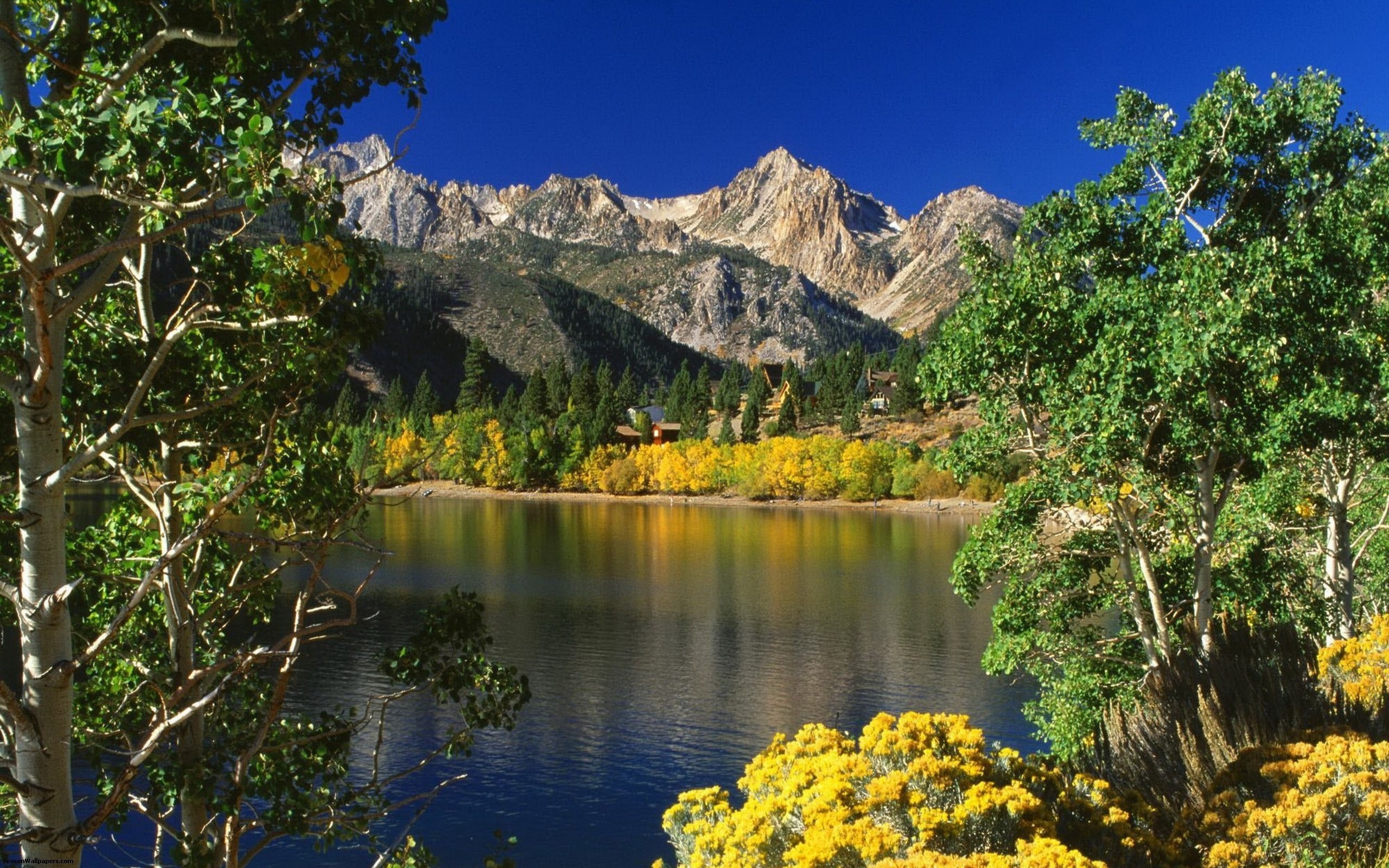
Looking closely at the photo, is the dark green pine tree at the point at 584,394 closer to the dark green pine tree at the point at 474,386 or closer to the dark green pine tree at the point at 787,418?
the dark green pine tree at the point at 474,386

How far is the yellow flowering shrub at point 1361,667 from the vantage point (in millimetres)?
8359

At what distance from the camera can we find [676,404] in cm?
13662

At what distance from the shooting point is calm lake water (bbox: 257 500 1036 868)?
67.1ft

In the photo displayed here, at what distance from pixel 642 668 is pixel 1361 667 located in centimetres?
2399

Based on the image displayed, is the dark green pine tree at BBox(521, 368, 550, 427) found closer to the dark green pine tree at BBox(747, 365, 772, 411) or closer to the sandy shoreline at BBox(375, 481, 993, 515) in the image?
the sandy shoreline at BBox(375, 481, 993, 515)

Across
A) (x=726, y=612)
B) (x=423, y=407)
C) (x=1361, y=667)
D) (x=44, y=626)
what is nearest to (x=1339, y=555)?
(x=1361, y=667)

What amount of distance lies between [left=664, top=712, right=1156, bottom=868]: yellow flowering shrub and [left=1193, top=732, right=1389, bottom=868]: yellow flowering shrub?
1.79 feet

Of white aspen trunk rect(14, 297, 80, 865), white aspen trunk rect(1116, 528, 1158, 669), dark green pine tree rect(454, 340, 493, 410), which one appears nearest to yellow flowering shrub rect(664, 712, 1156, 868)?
white aspen trunk rect(14, 297, 80, 865)

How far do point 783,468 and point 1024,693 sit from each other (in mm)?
77318

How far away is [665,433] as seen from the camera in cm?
13275

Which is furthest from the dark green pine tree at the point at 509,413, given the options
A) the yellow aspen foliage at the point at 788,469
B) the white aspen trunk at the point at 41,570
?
the white aspen trunk at the point at 41,570

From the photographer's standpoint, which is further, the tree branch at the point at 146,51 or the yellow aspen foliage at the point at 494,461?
the yellow aspen foliage at the point at 494,461

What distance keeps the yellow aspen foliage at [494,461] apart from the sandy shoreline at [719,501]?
1101 millimetres

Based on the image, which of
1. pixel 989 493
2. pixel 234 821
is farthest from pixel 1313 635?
pixel 989 493
